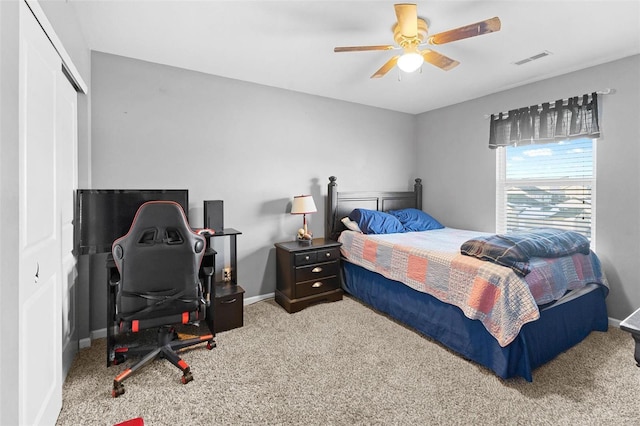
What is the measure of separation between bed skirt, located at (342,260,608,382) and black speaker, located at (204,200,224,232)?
5.56 ft

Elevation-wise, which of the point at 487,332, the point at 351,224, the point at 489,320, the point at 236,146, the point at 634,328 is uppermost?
the point at 236,146

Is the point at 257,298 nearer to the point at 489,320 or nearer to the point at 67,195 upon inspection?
the point at 67,195

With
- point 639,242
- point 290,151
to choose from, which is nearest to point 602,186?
point 639,242

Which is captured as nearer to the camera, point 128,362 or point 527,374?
point 527,374

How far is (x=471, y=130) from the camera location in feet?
13.7

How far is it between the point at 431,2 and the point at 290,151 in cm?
213

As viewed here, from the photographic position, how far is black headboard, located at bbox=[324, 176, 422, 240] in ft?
13.2

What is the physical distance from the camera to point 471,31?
76.3 inches

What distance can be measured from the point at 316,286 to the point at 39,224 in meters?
2.46

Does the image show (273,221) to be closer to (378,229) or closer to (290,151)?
(290,151)

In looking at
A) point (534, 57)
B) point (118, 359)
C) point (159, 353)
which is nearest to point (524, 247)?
point (534, 57)

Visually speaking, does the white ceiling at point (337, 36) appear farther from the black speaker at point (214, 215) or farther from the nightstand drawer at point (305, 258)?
the nightstand drawer at point (305, 258)

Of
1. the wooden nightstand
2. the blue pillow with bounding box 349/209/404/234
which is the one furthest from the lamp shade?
the blue pillow with bounding box 349/209/404/234

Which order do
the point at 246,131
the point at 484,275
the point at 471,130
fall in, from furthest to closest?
the point at 471,130, the point at 246,131, the point at 484,275
